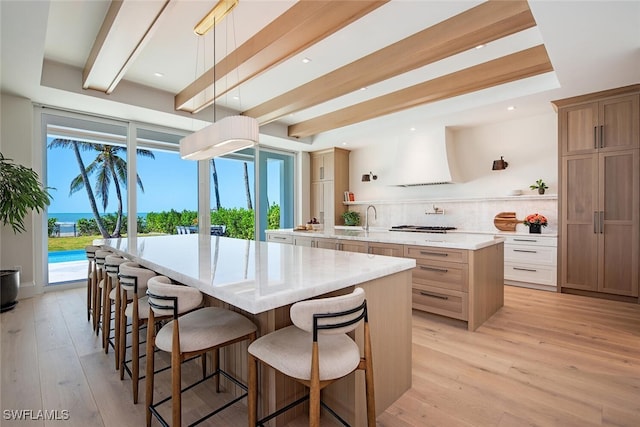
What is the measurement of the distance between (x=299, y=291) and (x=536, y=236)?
4.38 meters

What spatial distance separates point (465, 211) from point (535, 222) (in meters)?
1.20

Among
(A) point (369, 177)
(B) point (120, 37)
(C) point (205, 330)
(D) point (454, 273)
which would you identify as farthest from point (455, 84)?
(C) point (205, 330)

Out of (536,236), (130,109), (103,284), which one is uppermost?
(130,109)

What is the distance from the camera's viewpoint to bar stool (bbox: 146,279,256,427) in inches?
53.3

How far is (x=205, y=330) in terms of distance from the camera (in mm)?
1490

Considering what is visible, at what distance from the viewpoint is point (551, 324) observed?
2.99m

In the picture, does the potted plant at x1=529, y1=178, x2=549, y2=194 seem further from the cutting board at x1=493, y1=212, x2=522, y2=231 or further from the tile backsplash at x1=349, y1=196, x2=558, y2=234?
the cutting board at x1=493, y1=212, x2=522, y2=231

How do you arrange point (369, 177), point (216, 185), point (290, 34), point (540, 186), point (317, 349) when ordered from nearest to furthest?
point (317, 349) → point (290, 34) → point (540, 186) → point (216, 185) → point (369, 177)

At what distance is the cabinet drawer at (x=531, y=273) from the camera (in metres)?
4.17

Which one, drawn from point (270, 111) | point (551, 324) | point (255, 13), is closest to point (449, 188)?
point (551, 324)

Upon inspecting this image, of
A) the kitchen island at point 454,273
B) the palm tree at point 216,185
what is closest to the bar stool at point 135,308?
the kitchen island at point 454,273

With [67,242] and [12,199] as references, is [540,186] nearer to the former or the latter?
[12,199]

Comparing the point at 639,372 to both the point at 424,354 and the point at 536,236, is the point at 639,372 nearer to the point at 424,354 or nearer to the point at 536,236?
the point at 424,354

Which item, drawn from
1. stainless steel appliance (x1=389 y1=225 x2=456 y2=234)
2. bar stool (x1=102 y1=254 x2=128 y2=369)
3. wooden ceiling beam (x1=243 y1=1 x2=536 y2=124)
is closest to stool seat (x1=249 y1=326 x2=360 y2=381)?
bar stool (x1=102 y1=254 x2=128 y2=369)
